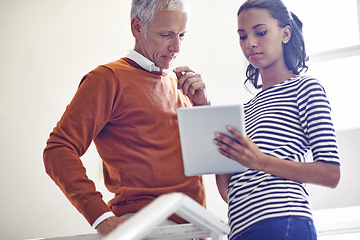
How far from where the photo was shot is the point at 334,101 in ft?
10.0

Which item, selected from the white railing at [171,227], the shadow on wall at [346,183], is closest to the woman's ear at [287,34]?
the white railing at [171,227]

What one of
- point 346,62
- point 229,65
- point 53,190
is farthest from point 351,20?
point 53,190

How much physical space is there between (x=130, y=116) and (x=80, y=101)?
0.17 metres

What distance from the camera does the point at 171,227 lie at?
100 cm

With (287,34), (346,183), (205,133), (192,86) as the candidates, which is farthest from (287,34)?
(346,183)

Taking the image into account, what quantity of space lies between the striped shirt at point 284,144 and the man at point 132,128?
21cm

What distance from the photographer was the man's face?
5.02 feet

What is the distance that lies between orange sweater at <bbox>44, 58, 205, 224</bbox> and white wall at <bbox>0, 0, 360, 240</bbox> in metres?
1.60

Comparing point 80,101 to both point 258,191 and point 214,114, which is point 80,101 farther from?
point 258,191

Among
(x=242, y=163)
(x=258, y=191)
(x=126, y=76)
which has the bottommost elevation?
(x=258, y=191)

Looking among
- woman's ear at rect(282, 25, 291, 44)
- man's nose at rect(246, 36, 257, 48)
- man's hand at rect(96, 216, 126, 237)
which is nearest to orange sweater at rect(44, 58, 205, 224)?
man's hand at rect(96, 216, 126, 237)

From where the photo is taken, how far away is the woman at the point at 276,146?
120 centimetres

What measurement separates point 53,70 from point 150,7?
181 cm

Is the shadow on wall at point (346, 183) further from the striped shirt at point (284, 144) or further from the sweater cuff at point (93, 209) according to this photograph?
the sweater cuff at point (93, 209)
